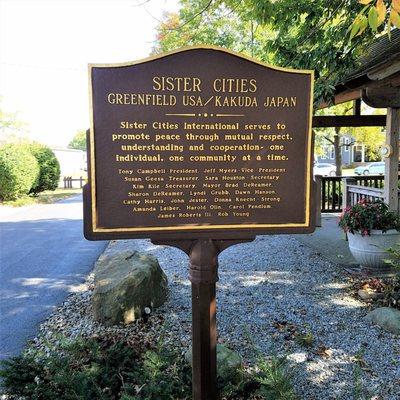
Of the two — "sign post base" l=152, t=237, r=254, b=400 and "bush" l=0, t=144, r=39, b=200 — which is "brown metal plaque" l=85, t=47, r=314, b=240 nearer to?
"sign post base" l=152, t=237, r=254, b=400

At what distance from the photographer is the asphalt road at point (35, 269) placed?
507 cm

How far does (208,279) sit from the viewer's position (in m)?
2.81

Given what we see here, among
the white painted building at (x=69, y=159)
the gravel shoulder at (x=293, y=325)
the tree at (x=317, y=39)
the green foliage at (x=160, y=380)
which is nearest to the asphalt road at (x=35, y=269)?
the gravel shoulder at (x=293, y=325)

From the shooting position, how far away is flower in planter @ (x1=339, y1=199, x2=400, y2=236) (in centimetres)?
620

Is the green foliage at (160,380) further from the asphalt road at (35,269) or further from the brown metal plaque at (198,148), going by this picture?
the asphalt road at (35,269)

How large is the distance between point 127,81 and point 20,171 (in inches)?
762

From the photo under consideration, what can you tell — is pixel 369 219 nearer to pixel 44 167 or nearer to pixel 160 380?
pixel 160 380

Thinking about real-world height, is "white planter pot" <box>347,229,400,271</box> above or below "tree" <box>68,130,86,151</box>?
below

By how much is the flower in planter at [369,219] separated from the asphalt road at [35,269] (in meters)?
3.99

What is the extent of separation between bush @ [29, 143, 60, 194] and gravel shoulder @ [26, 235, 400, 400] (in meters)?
18.7

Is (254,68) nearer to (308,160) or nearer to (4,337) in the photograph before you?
(308,160)

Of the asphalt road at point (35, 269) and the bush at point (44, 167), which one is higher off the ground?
the bush at point (44, 167)

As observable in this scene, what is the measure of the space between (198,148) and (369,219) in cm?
423

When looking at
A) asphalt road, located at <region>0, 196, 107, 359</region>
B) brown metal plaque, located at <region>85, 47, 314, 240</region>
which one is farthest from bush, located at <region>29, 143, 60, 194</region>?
brown metal plaque, located at <region>85, 47, 314, 240</region>
